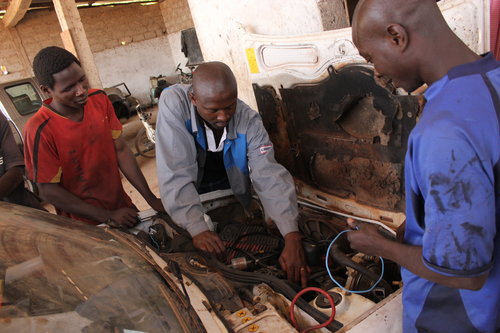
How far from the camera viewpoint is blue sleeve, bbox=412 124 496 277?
2.52ft

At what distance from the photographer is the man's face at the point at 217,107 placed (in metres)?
1.90

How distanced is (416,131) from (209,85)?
1.25m

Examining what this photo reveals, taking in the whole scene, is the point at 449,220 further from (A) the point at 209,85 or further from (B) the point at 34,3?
(B) the point at 34,3

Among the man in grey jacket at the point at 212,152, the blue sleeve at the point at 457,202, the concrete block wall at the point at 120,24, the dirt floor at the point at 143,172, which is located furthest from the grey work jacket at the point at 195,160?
the concrete block wall at the point at 120,24

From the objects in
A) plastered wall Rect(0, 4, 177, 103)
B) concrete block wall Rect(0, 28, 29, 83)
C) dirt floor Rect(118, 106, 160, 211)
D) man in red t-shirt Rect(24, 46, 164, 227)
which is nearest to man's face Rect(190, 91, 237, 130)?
man in red t-shirt Rect(24, 46, 164, 227)

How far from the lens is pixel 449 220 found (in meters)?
0.81

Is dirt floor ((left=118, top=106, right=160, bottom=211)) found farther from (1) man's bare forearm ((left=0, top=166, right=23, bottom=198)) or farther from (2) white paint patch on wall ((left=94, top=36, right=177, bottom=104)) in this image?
(2) white paint patch on wall ((left=94, top=36, right=177, bottom=104))

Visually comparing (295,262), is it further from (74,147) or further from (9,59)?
(9,59)

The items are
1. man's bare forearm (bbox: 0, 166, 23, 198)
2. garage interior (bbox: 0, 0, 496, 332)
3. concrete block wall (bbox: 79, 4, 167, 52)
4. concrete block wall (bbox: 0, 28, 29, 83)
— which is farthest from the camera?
concrete block wall (bbox: 79, 4, 167, 52)

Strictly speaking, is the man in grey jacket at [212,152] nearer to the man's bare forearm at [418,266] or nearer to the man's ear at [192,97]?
the man's ear at [192,97]

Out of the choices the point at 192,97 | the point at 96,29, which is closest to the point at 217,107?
the point at 192,97

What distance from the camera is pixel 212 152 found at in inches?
91.3

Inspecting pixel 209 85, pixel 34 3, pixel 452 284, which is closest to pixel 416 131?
pixel 452 284

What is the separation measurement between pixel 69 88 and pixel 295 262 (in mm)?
1594
